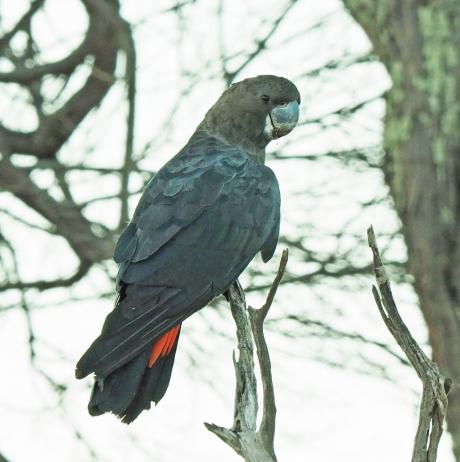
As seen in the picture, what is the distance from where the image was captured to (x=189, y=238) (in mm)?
4332

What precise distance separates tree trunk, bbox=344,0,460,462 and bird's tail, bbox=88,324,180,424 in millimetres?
2380

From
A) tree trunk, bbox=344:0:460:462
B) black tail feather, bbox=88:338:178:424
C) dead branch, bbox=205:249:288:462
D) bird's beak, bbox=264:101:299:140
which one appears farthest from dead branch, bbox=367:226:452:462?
tree trunk, bbox=344:0:460:462

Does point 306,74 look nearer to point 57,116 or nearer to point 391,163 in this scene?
point 391,163

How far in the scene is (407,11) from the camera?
620 centimetres

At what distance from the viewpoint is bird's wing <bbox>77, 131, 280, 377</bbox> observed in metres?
3.80

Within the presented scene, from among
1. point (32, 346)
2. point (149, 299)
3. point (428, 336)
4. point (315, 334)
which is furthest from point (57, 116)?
point (149, 299)

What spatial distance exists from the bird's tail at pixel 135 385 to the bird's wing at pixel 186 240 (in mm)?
Answer: 48

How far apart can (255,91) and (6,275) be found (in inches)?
85.6

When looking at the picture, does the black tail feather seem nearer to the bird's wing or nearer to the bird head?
the bird's wing

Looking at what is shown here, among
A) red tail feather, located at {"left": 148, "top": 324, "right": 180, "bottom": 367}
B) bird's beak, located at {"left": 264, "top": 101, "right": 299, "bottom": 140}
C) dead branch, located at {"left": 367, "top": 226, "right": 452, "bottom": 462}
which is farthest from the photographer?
bird's beak, located at {"left": 264, "top": 101, "right": 299, "bottom": 140}

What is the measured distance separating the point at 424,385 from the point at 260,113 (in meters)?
2.02

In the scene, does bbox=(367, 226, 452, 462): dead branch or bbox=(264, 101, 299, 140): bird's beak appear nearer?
bbox=(367, 226, 452, 462): dead branch

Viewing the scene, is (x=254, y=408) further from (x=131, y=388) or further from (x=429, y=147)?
(x=429, y=147)

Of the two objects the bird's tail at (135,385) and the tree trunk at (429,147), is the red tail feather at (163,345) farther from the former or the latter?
the tree trunk at (429,147)
